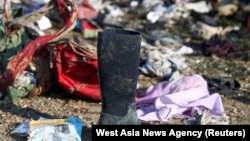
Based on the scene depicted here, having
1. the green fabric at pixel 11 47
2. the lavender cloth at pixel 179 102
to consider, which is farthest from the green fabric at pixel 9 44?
the lavender cloth at pixel 179 102

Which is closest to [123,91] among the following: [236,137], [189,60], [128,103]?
[128,103]

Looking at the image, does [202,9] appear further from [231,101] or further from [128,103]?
[128,103]

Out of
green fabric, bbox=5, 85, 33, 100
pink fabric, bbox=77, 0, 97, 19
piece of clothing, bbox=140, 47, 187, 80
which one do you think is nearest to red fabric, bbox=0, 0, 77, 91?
green fabric, bbox=5, 85, 33, 100

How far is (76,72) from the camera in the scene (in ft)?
18.6

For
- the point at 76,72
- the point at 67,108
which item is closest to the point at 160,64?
the point at 76,72

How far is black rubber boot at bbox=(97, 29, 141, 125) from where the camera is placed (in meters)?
4.47

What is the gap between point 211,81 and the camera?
252 inches

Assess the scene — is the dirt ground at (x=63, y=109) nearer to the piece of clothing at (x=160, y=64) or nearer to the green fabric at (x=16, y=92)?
the green fabric at (x=16, y=92)

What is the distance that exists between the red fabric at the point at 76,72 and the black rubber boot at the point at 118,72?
3.22 feet

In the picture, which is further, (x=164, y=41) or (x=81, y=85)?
(x=164, y=41)

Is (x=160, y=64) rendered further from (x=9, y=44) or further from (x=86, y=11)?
(x=86, y=11)

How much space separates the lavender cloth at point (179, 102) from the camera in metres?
5.28

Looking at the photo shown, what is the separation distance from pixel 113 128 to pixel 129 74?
44 cm

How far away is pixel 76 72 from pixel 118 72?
1216 mm
